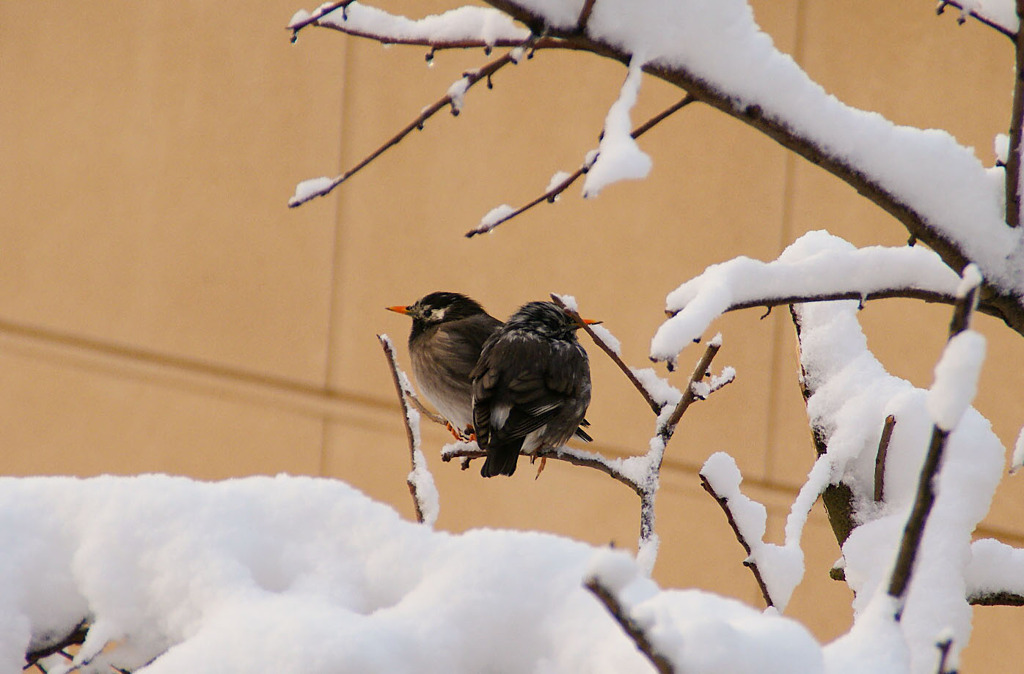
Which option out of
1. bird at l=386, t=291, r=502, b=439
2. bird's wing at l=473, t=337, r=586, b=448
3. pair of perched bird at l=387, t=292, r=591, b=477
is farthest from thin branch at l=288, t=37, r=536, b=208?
bird at l=386, t=291, r=502, b=439

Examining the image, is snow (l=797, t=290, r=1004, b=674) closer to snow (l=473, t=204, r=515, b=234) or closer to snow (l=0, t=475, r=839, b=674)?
snow (l=0, t=475, r=839, b=674)

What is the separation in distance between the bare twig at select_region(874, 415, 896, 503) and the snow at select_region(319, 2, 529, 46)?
383 millimetres

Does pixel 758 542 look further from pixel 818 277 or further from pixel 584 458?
pixel 584 458

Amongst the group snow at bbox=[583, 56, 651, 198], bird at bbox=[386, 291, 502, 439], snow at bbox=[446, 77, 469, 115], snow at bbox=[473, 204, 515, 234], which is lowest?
bird at bbox=[386, 291, 502, 439]

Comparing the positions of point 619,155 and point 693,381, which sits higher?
point 619,155

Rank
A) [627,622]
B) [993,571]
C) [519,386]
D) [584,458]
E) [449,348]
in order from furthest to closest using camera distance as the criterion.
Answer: [449,348] < [519,386] < [584,458] < [993,571] < [627,622]

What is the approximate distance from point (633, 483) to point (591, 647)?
55 cm

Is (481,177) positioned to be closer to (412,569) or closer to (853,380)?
(853,380)

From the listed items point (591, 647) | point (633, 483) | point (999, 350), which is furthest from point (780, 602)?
point (999, 350)

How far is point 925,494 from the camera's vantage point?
0.42 meters

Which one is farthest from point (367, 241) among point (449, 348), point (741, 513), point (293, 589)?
point (293, 589)

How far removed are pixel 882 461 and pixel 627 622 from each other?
19.7 inches

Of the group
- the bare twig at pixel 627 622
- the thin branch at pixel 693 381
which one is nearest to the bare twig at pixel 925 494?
the bare twig at pixel 627 622

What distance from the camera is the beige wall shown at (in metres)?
2.62
